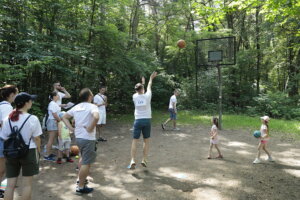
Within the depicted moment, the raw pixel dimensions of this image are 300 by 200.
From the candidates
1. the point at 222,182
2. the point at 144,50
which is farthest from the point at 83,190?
the point at 144,50

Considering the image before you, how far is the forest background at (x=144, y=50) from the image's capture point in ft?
26.4

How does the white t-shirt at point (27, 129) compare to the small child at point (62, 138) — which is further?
the small child at point (62, 138)

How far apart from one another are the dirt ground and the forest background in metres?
3.22

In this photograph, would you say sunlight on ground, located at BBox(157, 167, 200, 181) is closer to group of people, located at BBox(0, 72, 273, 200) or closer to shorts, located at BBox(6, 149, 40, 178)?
group of people, located at BBox(0, 72, 273, 200)

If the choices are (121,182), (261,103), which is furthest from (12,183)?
(261,103)

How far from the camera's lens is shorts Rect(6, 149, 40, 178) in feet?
10.8

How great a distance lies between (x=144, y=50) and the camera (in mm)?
15797

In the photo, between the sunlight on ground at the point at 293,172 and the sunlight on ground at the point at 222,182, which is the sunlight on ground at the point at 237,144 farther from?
the sunlight on ground at the point at 222,182

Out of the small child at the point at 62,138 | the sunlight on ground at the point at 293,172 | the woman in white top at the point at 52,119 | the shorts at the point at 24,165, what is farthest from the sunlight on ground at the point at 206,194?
the woman in white top at the point at 52,119

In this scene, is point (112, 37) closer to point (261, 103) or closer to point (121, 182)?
point (121, 182)

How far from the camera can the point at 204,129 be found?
10883 millimetres

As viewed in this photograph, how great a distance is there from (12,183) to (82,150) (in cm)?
115

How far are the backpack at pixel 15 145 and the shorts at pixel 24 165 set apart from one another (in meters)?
0.09

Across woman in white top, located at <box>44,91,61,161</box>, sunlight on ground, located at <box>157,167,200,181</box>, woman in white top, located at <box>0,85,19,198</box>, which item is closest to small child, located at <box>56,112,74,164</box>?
woman in white top, located at <box>44,91,61,161</box>
